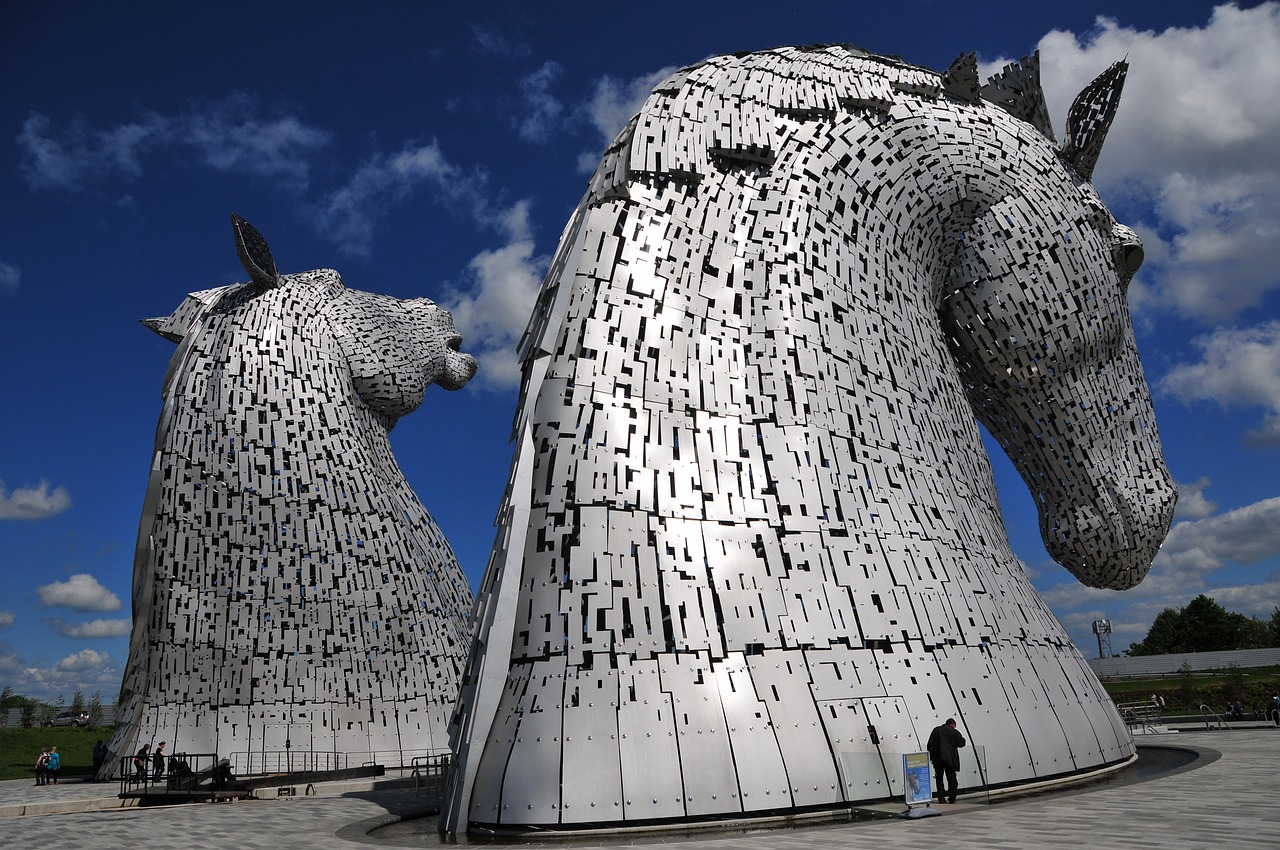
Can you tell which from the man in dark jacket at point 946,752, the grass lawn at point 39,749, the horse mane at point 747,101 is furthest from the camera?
the grass lawn at point 39,749

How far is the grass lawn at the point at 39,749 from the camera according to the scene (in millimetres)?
19062

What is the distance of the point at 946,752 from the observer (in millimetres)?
5945

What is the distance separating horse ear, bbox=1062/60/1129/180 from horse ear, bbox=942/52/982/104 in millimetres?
1622

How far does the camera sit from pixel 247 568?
45.6ft

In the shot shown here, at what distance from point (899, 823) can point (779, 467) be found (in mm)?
2464

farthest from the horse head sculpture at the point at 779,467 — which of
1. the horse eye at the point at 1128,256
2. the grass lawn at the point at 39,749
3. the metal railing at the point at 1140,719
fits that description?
the grass lawn at the point at 39,749

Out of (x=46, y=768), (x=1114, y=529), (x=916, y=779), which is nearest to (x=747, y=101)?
(x=916, y=779)

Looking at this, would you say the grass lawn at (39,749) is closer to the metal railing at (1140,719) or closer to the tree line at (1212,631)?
the metal railing at (1140,719)

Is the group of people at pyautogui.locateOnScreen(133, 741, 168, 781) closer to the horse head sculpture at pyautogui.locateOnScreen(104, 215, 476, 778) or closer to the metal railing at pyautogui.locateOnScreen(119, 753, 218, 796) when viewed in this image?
the metal railing at pyautogui.locateOnScreen(119, 753, 218, 796)

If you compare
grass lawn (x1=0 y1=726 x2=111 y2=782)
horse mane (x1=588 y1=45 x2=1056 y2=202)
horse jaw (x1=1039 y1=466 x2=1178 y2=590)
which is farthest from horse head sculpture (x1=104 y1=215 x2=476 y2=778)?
horse jaw (x1=1039 y1=466 x2=1178 y2=590)

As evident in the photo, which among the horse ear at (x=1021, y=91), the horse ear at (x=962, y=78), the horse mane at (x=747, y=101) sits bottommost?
the horse mane at (x=747, y=101)

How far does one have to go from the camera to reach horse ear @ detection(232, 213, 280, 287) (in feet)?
49.2

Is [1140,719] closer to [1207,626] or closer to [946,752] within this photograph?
[946,752]

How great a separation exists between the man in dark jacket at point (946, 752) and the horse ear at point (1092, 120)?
6.75 metres
